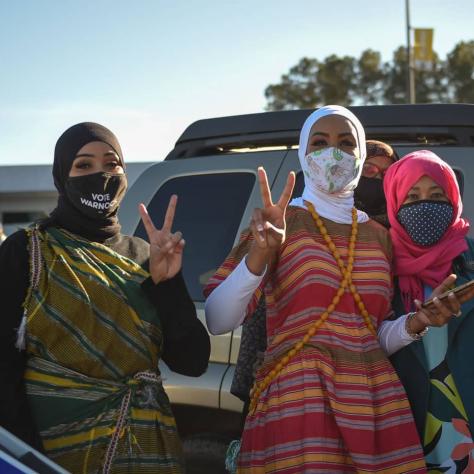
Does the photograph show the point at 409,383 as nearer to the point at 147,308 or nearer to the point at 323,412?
the point at 323,412

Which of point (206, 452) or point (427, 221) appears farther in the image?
point (206, 452)

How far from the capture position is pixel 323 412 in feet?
7.79

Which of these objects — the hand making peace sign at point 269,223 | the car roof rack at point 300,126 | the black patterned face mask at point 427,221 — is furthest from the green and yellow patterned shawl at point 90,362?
the car roof rack at point 300,126

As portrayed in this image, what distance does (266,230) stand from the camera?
7.63 feet

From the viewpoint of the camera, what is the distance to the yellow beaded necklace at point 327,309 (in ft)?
7.97

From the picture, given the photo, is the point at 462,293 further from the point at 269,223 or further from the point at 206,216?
the point at 206,216

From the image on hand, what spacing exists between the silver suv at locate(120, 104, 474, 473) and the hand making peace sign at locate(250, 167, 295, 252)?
1165mm

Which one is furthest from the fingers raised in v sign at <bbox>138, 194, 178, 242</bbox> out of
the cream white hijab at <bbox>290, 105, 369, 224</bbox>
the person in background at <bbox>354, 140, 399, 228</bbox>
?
the person in background at <bbox>354, 140, 399, 228</bbox>

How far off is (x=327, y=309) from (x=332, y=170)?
1.56ft

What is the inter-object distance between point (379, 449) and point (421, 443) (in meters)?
0.17

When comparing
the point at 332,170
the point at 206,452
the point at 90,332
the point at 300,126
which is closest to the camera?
the point at 90,332

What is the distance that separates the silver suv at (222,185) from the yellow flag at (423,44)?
2042 centimetres

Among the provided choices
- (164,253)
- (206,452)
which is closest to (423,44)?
(206,452)

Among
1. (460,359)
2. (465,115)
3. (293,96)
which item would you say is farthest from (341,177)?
Answer: (293,96)
